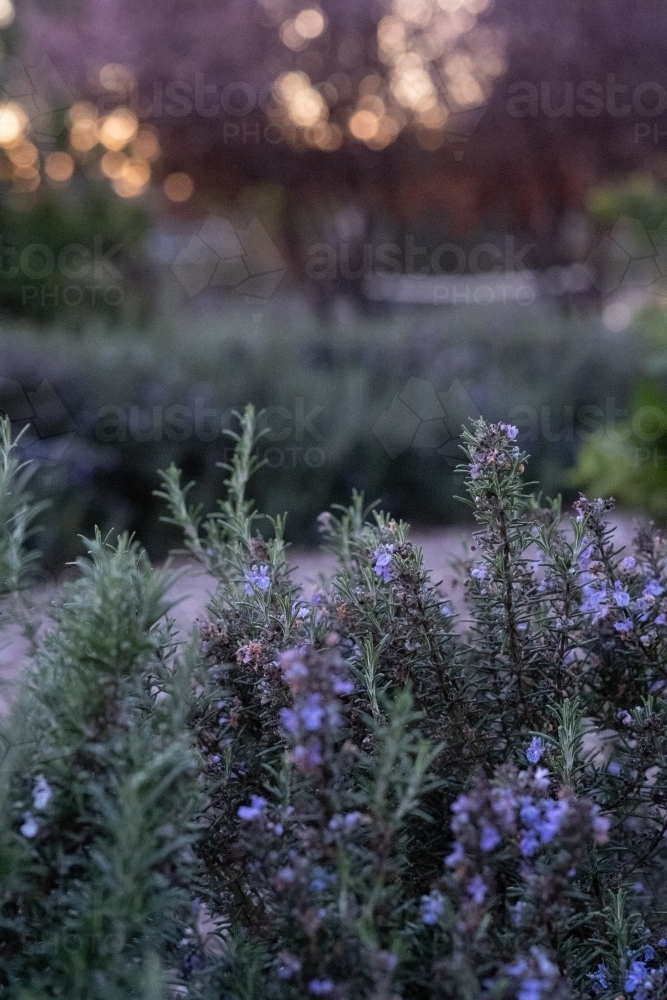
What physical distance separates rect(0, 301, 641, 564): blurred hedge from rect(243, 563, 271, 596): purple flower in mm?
3216

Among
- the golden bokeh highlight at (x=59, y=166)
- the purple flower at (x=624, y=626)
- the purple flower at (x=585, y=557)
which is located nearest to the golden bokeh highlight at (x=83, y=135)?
the golden bokeh highlight at (x=59, y=166)

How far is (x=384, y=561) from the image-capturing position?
125 cm

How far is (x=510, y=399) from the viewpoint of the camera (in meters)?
5.72

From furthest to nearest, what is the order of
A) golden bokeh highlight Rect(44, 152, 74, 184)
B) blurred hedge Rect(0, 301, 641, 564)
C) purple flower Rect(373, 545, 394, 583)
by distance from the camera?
golden bokeh highlight Rect(44, 152, 74, 184) → blurred hedge Rect(0, 301, 641, 564) → purple flower Rect(373, 545, 394, 583)

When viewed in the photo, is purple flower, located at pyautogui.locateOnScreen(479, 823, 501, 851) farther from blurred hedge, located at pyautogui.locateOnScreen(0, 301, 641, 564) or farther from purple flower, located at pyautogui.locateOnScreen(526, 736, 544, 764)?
blurred hedge, located at pyautogui.locateOnScreen(0, 301, 641, 564)

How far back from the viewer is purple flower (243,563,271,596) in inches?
52.3

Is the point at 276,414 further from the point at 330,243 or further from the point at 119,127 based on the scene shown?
the point at 330,243

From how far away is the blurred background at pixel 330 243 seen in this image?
16.4 feet

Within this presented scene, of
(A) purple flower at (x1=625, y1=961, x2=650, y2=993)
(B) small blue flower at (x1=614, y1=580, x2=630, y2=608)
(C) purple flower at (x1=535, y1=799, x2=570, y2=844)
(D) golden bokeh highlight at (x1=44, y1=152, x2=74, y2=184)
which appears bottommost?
(A) purple flower at (x1=625, y1=961, x2=650, y2=993)

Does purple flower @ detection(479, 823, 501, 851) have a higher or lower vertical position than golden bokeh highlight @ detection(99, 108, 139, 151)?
lower

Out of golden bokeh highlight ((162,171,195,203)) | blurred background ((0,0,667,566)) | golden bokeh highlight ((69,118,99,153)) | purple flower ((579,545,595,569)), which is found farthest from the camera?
golden bokeh highlight ((162,171,195,203))

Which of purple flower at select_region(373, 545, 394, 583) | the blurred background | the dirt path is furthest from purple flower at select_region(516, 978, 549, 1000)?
the blurred background

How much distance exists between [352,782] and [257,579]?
0.34 meters

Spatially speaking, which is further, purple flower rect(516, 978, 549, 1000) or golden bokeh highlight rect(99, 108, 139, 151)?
golden bokeh highlight rect(99, 108, 139, 151)
